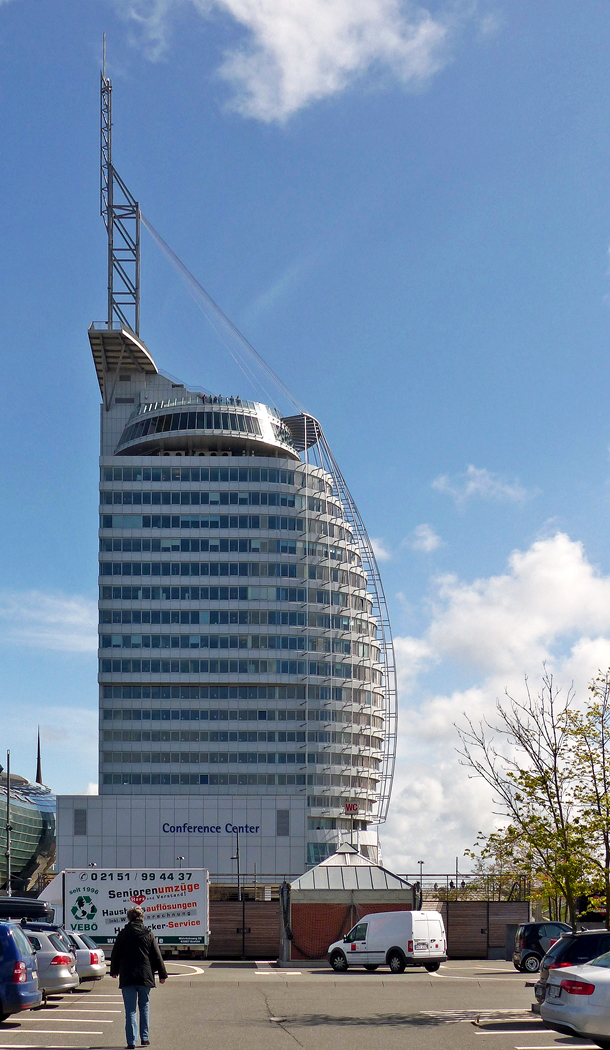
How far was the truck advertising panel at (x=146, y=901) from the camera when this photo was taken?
4984 cm

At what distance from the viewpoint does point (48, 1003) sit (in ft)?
93.4

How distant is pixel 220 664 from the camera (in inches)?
4523

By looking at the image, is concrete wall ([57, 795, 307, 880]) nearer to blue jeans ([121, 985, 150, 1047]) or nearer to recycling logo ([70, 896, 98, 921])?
recycling logo ([70, 896, 98, 921])

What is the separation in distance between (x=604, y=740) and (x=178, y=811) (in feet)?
279

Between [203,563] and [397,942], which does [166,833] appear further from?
[397,942]

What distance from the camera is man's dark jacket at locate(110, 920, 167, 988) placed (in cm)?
1892

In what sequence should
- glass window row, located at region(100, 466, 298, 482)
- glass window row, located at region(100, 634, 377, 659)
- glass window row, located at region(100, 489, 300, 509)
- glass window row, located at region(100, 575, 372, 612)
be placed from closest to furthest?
glass window row, located at region(100, 634, 377, 659), glass window row, located at region(100, 575, 372, 612), glass window row, located at region(100, 489, 300, 509), glass window row, located at region(100, 466, 298, 482)

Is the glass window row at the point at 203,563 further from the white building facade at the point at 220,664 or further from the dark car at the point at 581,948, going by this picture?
the dark car at the point at 581,948

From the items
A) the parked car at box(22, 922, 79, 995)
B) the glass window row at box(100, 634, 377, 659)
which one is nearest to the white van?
the parked car at box(22, 922, 79, 995)

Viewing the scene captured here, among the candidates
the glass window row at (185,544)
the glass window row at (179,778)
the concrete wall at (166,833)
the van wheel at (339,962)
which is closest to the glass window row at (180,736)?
the glass window row at (179,778)

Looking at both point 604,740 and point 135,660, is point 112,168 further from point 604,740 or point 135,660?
point 604,740

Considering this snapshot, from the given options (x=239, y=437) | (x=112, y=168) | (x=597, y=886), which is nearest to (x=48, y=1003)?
(x=597, y=886)

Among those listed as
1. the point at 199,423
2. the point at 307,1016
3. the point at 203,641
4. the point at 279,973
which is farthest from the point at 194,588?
the point at 307,1016

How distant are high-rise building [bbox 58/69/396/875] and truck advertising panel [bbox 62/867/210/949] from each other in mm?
60567
